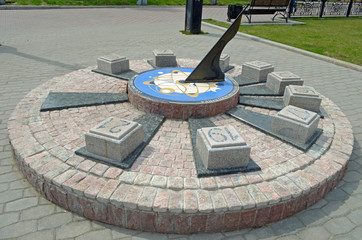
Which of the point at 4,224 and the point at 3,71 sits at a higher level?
the point at 3,71

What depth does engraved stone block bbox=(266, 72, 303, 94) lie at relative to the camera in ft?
22.3

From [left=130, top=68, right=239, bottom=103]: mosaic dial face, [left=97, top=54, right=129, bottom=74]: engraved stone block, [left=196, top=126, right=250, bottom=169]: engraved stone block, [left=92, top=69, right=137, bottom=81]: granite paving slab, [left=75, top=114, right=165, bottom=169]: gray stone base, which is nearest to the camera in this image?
[left=196, top=126, right=250, bottom=169]: engraved stone block

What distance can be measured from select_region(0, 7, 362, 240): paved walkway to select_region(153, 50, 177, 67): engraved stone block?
→ 308cm

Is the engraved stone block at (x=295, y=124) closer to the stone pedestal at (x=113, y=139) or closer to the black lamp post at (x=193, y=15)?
the stone pedestal at (x=113, y=139)

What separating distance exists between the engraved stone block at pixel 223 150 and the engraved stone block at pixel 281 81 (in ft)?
10.3

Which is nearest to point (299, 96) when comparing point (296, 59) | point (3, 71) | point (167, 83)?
point (167, 83)

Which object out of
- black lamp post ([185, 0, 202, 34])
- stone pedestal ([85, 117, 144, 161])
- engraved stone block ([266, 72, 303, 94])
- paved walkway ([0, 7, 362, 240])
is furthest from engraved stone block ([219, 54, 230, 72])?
black lamp post ([185, 0, 202, 34])

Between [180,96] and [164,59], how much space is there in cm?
306

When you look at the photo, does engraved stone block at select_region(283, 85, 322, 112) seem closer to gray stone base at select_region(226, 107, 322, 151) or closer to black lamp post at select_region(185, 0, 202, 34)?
gray stone base at select_region(226, 107, 322, 151)

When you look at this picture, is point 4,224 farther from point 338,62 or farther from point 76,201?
point 338,62

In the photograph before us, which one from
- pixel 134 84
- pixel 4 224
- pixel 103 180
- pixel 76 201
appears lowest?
pixel 4 224

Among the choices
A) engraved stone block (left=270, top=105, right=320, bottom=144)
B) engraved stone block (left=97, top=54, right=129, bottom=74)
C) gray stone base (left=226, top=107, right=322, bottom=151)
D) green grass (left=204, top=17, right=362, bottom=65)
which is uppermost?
A: green grass (left=204, top=17, right=362, bottom=65)

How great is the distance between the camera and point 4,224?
3.67 m

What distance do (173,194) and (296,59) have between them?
1037cm
